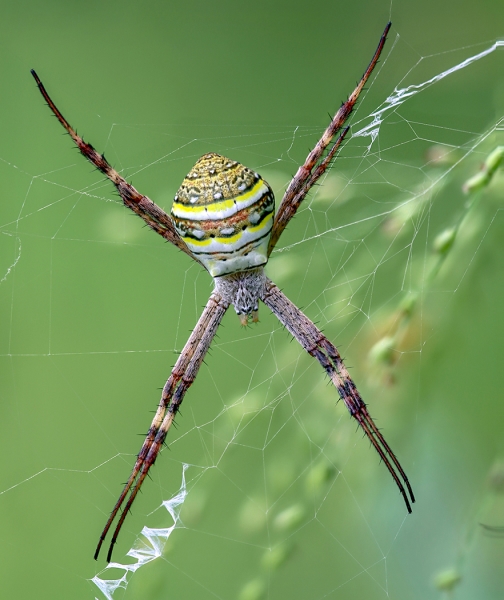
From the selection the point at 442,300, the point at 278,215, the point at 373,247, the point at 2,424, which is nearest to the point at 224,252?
the point at 278,215

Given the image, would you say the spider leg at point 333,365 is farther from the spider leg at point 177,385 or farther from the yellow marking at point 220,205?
the yellow marking at point 220,205

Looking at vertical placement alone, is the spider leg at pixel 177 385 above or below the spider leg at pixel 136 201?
below

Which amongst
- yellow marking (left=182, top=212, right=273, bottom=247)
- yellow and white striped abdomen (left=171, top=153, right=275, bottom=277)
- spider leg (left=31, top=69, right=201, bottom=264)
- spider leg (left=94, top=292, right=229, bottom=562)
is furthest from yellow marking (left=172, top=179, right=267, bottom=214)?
spider leg (left=94, top=292, right=229, bottom=562)

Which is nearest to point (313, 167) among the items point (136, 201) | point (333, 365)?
point (136, 201)

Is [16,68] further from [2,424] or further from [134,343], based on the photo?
[2,424]

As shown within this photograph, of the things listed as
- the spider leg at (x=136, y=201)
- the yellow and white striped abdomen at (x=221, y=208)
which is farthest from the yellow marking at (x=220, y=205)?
the spider leg at (x=136, y=201)

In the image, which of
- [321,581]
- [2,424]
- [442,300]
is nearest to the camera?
[442,300]
